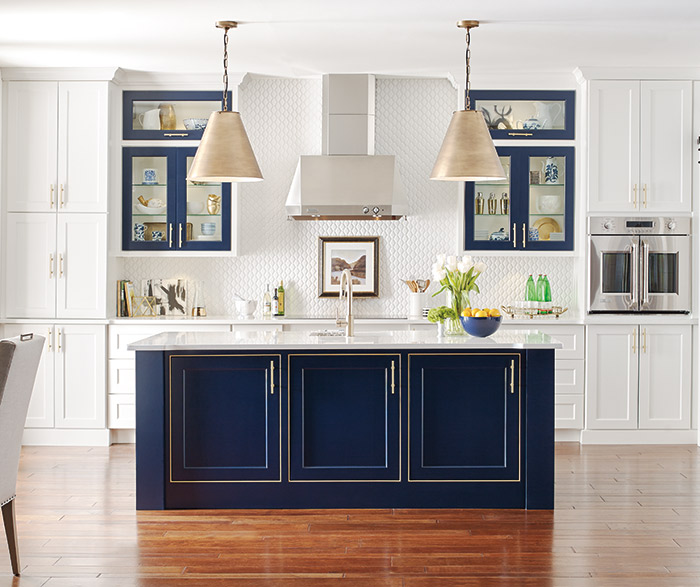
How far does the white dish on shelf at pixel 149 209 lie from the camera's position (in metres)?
5.75

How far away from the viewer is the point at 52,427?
216 inches

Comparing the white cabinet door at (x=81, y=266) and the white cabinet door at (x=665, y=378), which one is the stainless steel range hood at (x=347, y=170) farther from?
the white cabinet door at (x=665, y=378)

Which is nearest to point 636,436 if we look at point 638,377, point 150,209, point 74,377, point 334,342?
point 638,377

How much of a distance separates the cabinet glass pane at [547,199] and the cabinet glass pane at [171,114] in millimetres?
2468

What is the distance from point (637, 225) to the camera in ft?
18.1

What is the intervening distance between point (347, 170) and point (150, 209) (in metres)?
1.53

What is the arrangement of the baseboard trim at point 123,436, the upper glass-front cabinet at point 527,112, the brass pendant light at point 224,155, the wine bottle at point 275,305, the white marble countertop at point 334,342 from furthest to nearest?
the wine bottle at point 275,305 < the upper glass-front cabinet at point 527,112 < the baseboard trim at point 123,436 < the white marble countertop at point 334,342 < the brass pendant light at point 224,155

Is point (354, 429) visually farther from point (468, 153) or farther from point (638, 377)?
point (638, 377)

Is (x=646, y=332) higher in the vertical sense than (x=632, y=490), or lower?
higher

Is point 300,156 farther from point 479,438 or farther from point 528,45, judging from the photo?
point 479,438


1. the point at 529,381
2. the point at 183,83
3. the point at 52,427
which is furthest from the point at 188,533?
the point at 183,83

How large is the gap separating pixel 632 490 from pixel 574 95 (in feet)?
9.67

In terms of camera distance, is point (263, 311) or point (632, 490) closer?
point (632, 490)

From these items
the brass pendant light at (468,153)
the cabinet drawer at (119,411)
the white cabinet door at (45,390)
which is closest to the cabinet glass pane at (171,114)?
the white cabinet door at (45,390)
